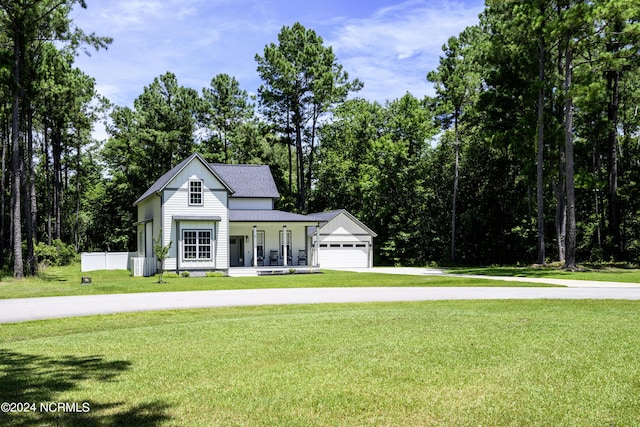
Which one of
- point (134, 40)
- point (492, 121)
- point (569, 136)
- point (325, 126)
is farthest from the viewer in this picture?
point (325, 126)

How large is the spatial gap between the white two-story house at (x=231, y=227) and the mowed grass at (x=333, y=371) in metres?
20.9

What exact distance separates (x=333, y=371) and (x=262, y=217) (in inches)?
1173

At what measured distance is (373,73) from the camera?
51.7 m

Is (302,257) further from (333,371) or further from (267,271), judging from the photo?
(333,371)

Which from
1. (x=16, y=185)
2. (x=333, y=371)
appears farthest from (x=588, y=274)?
(x=16, y=185)

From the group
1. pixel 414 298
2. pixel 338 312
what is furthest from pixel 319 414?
pixel 414 298

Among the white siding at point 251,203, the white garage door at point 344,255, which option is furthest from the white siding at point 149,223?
the white garage door at point 344,255

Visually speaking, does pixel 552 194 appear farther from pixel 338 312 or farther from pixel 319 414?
pixel 319 414

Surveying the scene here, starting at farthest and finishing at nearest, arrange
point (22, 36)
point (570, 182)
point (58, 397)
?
point (570, 182) → point (22, 36) → point (58, 397)

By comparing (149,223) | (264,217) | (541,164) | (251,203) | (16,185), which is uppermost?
(541,164)

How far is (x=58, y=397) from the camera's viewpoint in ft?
19.6

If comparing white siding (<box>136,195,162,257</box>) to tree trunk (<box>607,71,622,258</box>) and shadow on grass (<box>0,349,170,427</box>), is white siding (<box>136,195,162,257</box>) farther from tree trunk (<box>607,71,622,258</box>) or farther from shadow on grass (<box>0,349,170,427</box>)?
tree trunk (<box>607,71,622,258</box>)

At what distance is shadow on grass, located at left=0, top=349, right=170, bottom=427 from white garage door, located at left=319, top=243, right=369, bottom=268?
108 ft

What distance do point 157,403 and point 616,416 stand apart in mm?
4668
